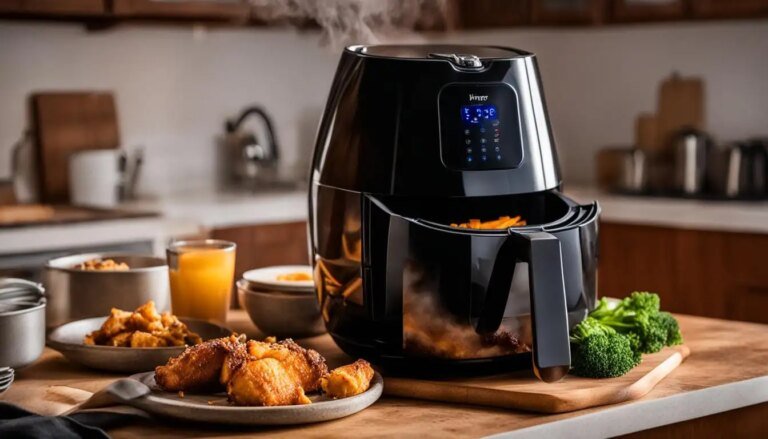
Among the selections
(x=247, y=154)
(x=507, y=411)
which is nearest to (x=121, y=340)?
(x=507, y=411)

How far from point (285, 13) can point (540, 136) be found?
3.16 meters

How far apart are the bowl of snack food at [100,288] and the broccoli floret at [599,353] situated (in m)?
0.63

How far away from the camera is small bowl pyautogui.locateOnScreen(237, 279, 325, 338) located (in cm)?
170

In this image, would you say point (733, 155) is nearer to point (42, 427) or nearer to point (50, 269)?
point (50, 269)

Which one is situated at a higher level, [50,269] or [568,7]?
[568,7]

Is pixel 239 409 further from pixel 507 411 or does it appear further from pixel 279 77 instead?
pixel 279 77

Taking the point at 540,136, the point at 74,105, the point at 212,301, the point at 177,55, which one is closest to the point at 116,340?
the point at 212,301

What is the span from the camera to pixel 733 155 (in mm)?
4074

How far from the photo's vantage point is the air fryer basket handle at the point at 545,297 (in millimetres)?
1320

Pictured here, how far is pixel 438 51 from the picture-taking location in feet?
5.35

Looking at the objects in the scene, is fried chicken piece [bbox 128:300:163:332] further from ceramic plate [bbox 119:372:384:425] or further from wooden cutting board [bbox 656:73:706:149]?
wooden cutting board [bbox 656:73:706:149]

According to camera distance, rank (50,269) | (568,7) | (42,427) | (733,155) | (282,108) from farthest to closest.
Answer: (282,108) < (568,7) < (733,155) < (50,269) < (42,427)

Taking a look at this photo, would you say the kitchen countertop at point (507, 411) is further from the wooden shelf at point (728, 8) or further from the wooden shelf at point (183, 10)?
the wooden shelf at point (728, 8)

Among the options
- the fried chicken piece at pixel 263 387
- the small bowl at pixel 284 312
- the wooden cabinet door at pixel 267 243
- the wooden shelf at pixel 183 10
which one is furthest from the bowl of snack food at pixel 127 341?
the wooden shelf at pixel 183 10
